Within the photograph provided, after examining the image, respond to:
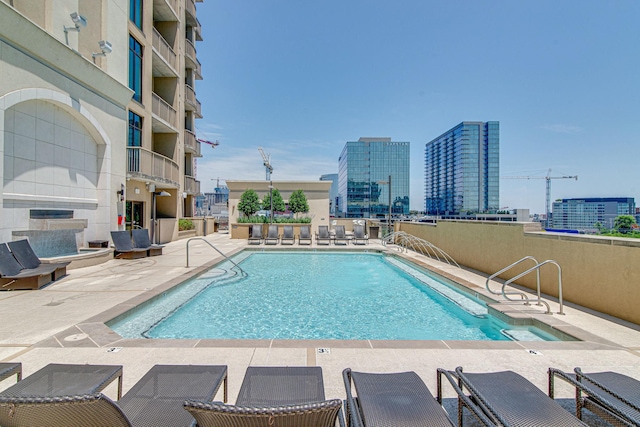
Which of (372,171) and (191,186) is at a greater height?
(372,171)

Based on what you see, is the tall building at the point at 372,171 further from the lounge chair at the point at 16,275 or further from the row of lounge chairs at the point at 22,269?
the lounge chair at the point at 16,275

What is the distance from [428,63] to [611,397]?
1846cm

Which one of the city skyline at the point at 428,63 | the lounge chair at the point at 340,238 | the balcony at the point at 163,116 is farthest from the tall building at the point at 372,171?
the balcony at the point at 163,116

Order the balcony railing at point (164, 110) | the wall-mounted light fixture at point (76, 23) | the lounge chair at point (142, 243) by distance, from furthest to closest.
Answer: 1. the balcony railing at point (164, 110)
2. the lounge chair at point (142, 243)
3. the wall-mounted light fixture at point (76, 23)

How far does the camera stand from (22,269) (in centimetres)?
674

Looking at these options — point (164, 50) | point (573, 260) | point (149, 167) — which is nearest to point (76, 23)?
point (149, 167)

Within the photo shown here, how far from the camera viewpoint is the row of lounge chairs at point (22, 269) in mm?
6273

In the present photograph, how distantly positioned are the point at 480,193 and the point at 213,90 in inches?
3274

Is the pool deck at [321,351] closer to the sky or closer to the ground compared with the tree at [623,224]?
closer to the ground

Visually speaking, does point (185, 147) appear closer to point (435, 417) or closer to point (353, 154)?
point (435, 417)

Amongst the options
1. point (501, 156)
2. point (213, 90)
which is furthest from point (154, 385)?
point (501, 156)

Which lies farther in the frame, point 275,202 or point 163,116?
point 275,202

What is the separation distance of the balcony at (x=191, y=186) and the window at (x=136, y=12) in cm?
876

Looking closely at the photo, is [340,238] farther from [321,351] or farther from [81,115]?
[321,351]
